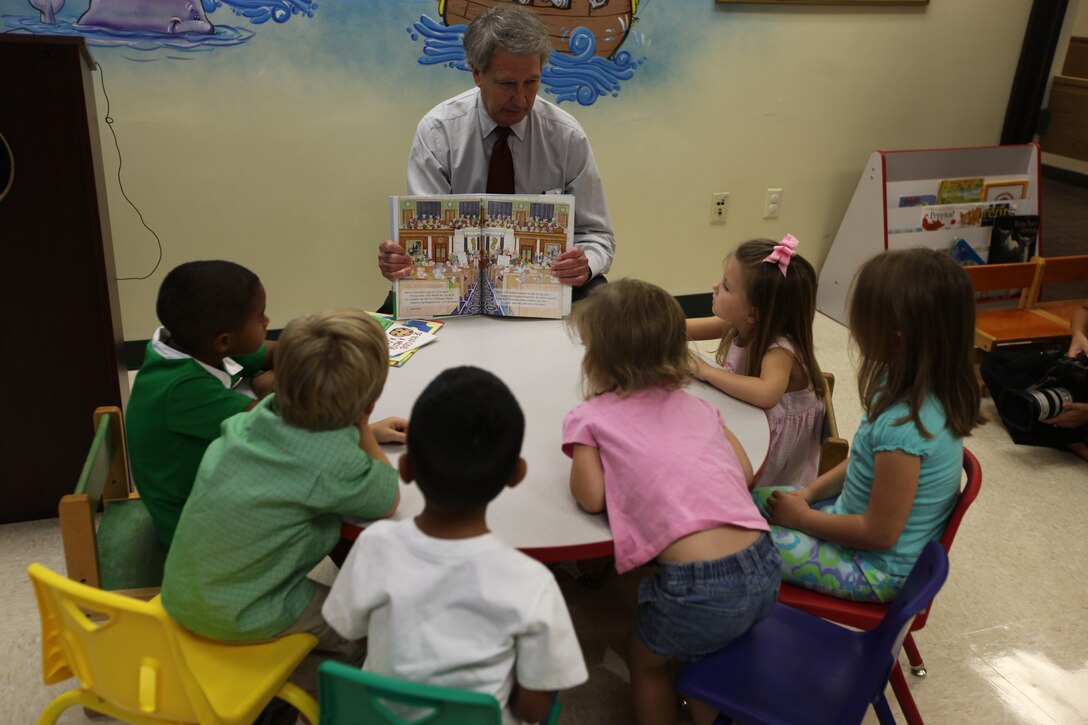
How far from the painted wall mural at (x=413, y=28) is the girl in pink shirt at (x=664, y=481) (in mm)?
2156

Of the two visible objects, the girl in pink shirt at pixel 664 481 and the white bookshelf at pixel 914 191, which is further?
the white bookshelf at pixel 914 191

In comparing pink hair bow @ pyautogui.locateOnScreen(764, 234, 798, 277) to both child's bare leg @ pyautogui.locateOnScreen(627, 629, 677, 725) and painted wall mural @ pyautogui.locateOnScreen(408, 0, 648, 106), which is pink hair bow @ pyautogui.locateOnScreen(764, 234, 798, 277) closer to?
child's bare leg @ pyautogui.locateOnScreen(627, 629, 677, 725)

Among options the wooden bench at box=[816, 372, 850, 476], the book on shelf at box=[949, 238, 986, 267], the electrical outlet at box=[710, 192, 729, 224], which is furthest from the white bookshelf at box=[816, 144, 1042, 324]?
the wooden bench at box=[816, 372, 850, 476]

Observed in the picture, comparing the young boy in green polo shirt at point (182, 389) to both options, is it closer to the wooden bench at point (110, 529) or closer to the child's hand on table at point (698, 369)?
the wooden bench at point (110, 529)

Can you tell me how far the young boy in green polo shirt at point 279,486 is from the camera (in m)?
1.47

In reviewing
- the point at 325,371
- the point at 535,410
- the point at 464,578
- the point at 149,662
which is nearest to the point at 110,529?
the point at 149,662

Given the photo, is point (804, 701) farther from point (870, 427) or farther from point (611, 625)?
point (611, 625)

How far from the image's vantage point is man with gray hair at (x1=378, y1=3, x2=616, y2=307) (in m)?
2.62

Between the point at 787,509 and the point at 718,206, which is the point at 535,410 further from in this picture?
the point at 718,206

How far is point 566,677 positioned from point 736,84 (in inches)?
129

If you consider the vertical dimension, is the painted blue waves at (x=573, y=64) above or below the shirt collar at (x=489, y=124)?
above

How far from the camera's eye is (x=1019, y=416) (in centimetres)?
329

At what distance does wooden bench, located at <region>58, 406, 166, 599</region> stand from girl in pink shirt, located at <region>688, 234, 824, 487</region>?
1268 millimetres

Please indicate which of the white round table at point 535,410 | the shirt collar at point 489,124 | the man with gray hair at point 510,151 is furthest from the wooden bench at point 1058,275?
the white round table at point 535,410
